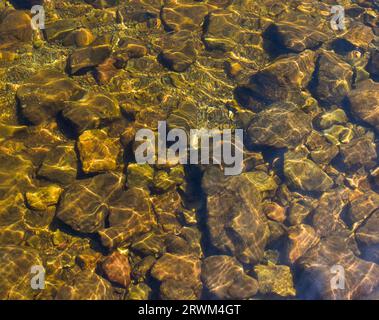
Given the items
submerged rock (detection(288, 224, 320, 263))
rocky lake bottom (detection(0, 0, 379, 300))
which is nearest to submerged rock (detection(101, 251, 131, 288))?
rocky lake bottom (detection(0, 0, 379, 300))

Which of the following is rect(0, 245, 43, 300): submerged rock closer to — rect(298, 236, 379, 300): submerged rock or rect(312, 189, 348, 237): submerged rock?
rect(298, 236, 379, 300): submerged rock

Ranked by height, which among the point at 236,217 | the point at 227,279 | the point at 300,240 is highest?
the point at 236,217

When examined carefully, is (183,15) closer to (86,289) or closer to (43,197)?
(43,197)

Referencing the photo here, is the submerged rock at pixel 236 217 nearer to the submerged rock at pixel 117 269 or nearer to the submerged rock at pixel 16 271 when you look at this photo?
the submerged rock at pixel 117 269

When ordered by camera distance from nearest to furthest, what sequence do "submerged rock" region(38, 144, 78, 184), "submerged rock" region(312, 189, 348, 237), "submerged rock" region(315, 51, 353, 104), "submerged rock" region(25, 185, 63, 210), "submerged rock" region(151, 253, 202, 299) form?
"submerged rock" region(151, 253, 202, 299) < "submerged rock" region(25, 185, 63, 210) < "submerged rock" region(38, 144, 78, 184) < "submerged rock" region(312, 189, 348, 237) < "submerged rock" region(315, 51, 353, 104)

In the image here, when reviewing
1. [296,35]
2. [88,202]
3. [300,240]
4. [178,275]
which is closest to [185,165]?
[88,202]

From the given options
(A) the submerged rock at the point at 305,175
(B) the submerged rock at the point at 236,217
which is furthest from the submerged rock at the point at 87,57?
(A) the submerged rock at the point at 305,175
